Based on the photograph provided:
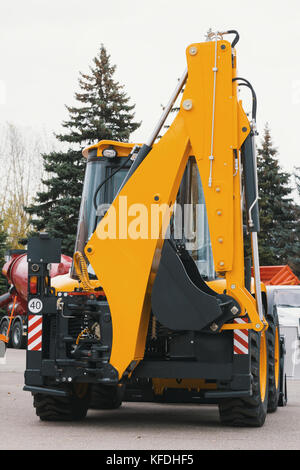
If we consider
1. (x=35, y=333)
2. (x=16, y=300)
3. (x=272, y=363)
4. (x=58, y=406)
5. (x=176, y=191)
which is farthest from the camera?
(x=16, y=300)

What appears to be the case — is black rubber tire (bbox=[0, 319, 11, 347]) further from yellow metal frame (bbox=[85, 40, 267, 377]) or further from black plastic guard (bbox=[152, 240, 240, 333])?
black plastic guard (bbox=[152, 240, 240, 333])

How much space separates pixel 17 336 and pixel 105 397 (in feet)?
70.7

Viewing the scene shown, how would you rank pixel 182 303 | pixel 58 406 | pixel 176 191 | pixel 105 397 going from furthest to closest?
1. pixel 105 397
2. pixel 58 406
3. pixel 176 191
4. pixel 182 303

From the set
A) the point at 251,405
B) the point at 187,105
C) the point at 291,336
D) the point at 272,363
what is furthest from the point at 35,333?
the point at 291,336

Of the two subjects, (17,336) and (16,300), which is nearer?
(17,336)

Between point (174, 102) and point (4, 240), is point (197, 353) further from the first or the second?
point (4, 240)

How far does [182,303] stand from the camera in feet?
31.3

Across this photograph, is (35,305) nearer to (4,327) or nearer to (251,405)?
(251,405)

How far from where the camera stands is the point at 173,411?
12969mm

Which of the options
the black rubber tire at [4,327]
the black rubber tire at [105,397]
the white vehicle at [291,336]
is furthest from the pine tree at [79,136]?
the black rubber tire at [105,397]

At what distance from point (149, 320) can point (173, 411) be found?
141 inches

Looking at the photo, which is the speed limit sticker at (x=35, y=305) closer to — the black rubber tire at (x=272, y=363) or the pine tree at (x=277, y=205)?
the black rubber tire at (x=272, y=363)

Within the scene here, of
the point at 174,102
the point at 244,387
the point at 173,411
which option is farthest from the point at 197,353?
the point at 173,411

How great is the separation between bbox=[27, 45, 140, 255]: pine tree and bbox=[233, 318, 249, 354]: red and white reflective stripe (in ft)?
101
